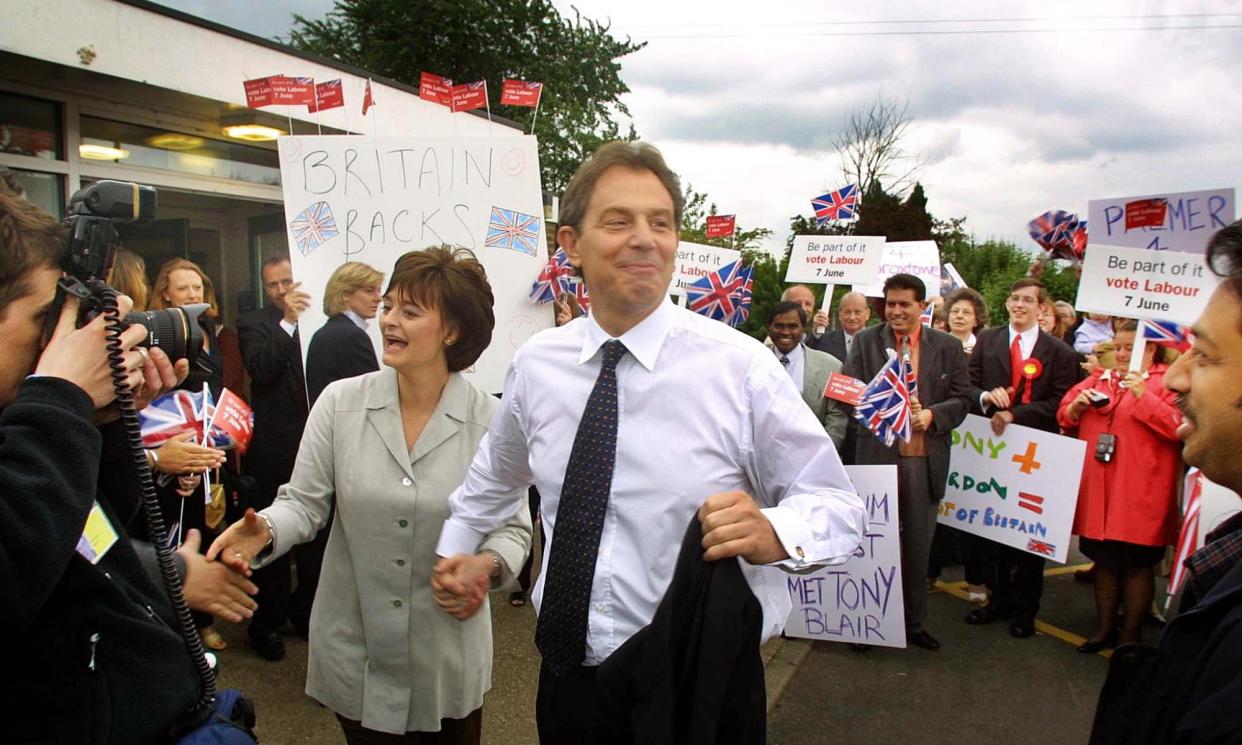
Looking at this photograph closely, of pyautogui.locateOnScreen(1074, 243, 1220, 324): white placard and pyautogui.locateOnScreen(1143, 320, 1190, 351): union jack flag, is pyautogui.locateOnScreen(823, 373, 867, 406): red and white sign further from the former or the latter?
pyautogui.locateOnScreen(1143, 320, 1190, 351): union jack flag

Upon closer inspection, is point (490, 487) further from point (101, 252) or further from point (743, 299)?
point (743, 299)

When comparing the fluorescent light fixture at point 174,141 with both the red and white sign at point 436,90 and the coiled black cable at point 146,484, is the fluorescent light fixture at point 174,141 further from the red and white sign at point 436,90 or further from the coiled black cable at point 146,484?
the coiled black cable at point 146,484

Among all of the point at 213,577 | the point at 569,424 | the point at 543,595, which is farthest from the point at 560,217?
→ the point at 213,577

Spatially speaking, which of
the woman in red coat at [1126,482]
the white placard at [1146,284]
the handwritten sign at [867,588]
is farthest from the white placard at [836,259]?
the handwritten sign at [867,588]

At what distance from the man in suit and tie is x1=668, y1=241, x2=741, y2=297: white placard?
3.19 ft

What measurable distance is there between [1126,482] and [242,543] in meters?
4.82

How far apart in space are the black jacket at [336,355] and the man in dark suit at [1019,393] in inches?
149

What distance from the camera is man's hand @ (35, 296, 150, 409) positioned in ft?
4.43

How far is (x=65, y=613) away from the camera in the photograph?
136 cm

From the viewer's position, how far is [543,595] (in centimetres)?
193

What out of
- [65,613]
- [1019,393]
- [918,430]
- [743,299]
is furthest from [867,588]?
[65,613]

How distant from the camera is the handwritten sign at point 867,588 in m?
4.57

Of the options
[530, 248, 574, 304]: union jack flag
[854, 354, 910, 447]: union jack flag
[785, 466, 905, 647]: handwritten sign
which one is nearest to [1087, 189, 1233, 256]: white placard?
[854, 354, 910, 447]: union jack flag

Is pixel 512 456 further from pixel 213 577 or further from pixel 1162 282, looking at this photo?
pixel 1162 282
